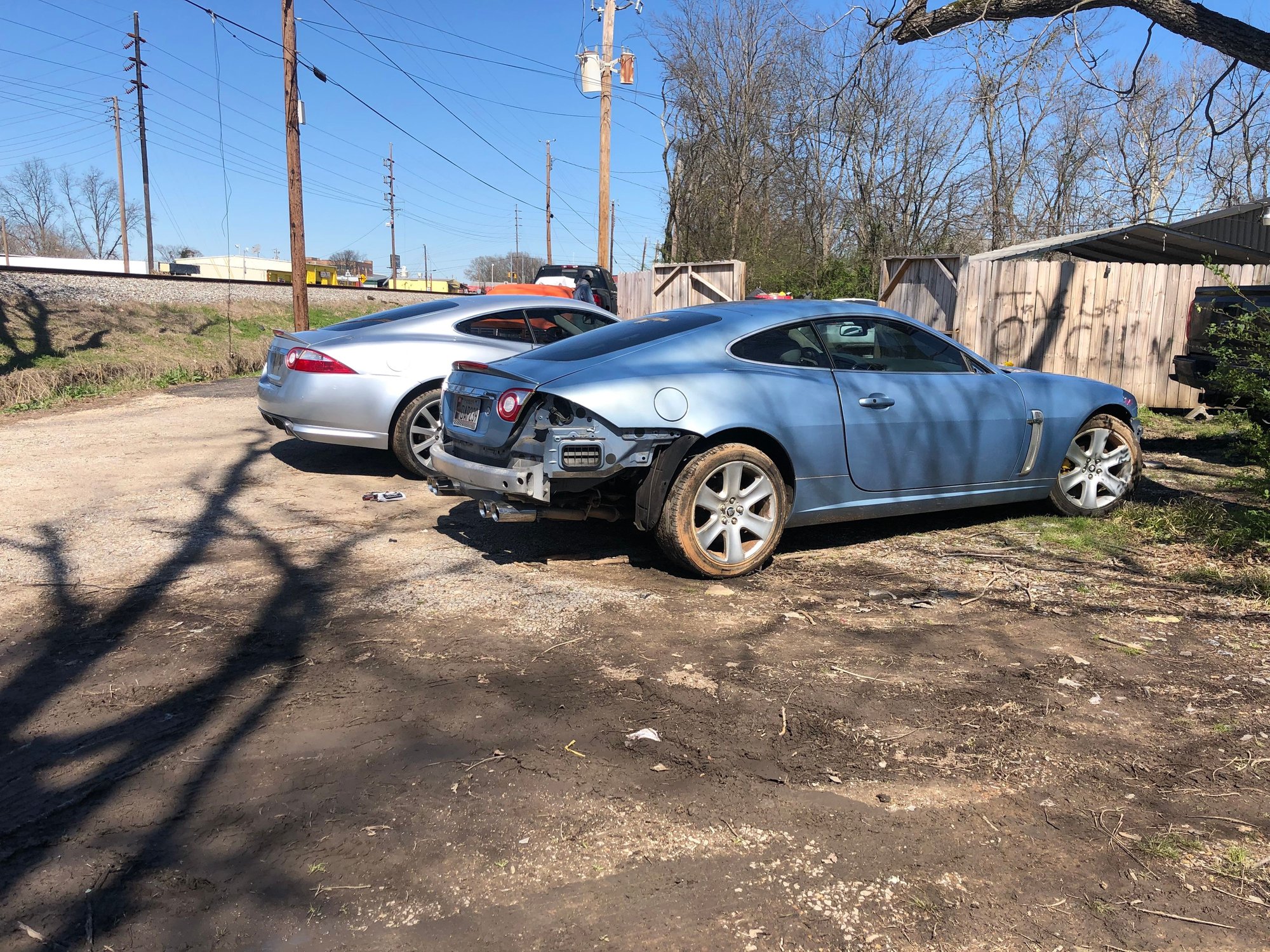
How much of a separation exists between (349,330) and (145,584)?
3.23 m

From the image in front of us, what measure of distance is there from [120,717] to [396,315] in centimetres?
512

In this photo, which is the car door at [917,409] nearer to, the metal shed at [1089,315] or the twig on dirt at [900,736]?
the twig on dirt at [900,736]

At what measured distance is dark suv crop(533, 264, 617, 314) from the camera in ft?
70.0

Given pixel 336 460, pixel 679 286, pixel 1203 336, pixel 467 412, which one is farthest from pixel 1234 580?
pixel 679 286

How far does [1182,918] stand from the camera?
94.3 inches

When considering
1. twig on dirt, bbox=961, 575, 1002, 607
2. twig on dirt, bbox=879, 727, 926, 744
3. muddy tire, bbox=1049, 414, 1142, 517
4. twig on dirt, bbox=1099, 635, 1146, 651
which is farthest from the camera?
muddy tire, bbox=1049, 414, 1142, 517

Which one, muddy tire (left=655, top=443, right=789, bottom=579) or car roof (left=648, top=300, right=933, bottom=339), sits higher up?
Answer: car roof (left=648, top=300, right=933, bottom=339)

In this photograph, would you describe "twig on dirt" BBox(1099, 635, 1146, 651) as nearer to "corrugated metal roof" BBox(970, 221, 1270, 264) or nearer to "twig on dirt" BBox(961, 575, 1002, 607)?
"twig on dirt" BBox(961, 575, 1002, 607)

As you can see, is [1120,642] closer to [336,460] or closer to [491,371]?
[491,371]

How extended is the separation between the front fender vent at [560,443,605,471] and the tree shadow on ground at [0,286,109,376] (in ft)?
48.3

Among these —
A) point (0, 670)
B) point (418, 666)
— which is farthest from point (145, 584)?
point (418, 666)

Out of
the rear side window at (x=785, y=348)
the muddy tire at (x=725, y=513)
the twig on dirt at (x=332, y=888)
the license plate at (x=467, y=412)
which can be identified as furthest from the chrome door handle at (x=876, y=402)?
the twig on dirt at (x=332, y=888)

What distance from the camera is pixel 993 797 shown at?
9.71ft

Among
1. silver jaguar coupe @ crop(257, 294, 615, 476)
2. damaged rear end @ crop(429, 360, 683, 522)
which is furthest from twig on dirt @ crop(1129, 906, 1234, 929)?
silver jaguar coupe @ crop(257, 294, 615, 476)
